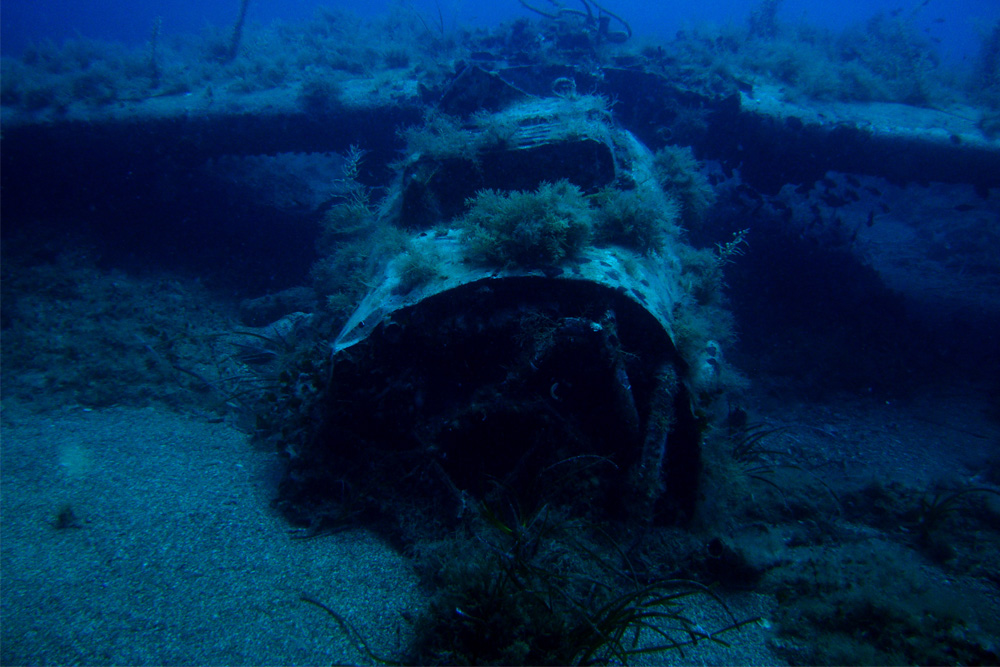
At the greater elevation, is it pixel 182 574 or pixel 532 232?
pixel 532 232

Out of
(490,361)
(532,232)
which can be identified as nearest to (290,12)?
(532,232)

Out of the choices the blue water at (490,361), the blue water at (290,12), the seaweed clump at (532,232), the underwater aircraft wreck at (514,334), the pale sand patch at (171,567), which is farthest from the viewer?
the blue water at (290,12)

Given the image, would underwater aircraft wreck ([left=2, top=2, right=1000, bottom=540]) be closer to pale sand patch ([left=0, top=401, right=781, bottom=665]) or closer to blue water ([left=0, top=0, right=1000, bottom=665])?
blue water ([left=0, top=0, right=1000, bottom=665])

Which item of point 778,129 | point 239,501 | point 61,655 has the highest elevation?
point 778,129

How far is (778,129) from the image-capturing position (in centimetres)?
799

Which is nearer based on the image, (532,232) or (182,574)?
(182,574)

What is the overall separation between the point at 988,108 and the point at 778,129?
16.0 feet

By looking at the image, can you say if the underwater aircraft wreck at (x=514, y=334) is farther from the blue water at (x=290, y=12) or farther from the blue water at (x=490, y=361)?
the blue water at (x=290, y=12)

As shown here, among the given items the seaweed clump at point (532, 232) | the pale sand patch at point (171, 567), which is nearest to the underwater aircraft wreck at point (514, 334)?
the seaweed clump at point (532, 232)

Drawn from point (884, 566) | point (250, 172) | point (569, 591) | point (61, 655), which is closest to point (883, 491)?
point (884, 566)

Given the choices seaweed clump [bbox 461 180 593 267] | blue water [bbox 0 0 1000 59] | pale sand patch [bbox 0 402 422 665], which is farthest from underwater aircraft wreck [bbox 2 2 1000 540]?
blue water [bbox 0 0 1000 59]

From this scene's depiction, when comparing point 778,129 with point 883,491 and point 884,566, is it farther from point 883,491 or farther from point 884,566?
point 884,566

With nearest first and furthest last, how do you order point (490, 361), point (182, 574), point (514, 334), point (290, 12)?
1. point (182, 574)
2. point (514, 334)
3. point (490, 361)
4. point (290, 12)

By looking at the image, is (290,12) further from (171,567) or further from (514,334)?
(171,567)
